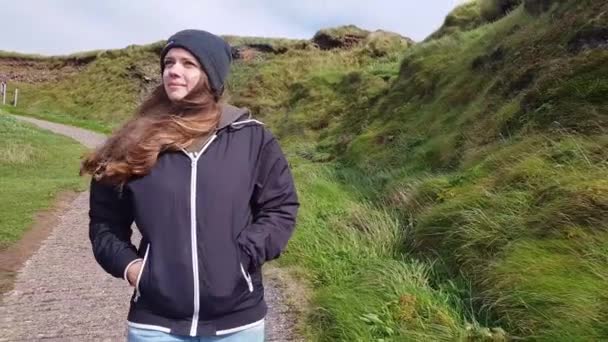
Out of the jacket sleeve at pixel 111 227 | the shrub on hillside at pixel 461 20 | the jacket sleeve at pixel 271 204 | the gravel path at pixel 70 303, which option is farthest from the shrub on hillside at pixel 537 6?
the jacket sleeve at pixel 111 227

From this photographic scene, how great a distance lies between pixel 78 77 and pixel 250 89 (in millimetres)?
15505

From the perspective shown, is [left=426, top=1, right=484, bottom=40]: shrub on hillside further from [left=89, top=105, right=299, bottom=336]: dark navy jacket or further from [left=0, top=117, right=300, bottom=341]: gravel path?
[left=89, top=105, right=299, bottom=336]: dark navy jacket

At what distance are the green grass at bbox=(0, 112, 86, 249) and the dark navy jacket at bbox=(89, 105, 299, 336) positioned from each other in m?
6.45

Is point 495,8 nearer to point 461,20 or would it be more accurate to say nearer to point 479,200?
point 461,20

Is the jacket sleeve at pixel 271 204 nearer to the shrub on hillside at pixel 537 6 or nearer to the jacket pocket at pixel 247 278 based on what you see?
the jacket pocket at pixel 247 278

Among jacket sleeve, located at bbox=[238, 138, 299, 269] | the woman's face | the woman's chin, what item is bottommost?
jacket sleeve, located at bbox=[238, 138, 299, 269]

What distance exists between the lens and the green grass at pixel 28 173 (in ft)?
31.0

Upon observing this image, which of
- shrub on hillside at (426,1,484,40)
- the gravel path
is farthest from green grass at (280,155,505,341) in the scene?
shrub on hillside at (426,1,484,40)

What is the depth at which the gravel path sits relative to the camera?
5.04 metres

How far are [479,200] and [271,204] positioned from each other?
339cm

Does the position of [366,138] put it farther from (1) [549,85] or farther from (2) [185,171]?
(2) [185,171]

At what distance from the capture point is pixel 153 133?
2211 millimetres

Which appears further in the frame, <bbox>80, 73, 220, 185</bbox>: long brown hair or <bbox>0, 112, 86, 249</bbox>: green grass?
<bbox>0, 112, 86, 249</bbox>: green grass

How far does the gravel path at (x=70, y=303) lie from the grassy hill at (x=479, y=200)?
1.33 ft
